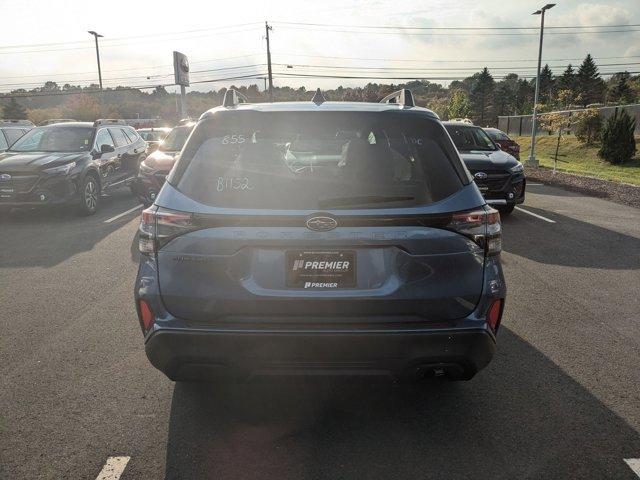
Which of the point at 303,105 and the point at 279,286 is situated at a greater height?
the point at 303,105

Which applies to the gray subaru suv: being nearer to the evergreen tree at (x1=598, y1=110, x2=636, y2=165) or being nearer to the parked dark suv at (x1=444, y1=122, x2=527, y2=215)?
the parked dark suv at (x1=444, y1=122, x2=527, y2=215)

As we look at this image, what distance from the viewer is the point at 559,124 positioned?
2575cm

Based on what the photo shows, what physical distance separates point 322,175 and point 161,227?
0.90 m

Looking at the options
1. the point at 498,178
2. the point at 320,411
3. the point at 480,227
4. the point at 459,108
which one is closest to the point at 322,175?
the point at 480,227

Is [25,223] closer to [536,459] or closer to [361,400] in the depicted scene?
[361,400]

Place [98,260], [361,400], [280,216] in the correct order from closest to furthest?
1. [280,216]
2. [361,400]
3. [98,260]

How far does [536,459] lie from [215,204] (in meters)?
2.16

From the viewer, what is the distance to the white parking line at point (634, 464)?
→ 2.73 m

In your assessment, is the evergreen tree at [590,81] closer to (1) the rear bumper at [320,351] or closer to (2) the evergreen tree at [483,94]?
(2) the evergreen tree at [483,94]

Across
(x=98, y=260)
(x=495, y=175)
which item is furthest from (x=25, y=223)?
(x=495, y=175)

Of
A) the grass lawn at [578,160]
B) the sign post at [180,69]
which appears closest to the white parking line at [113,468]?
the grass lawn at [578,160]

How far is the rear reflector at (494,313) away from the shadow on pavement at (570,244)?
4757mm

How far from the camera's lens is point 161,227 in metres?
2.78

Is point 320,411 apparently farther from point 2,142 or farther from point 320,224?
point 2,142
